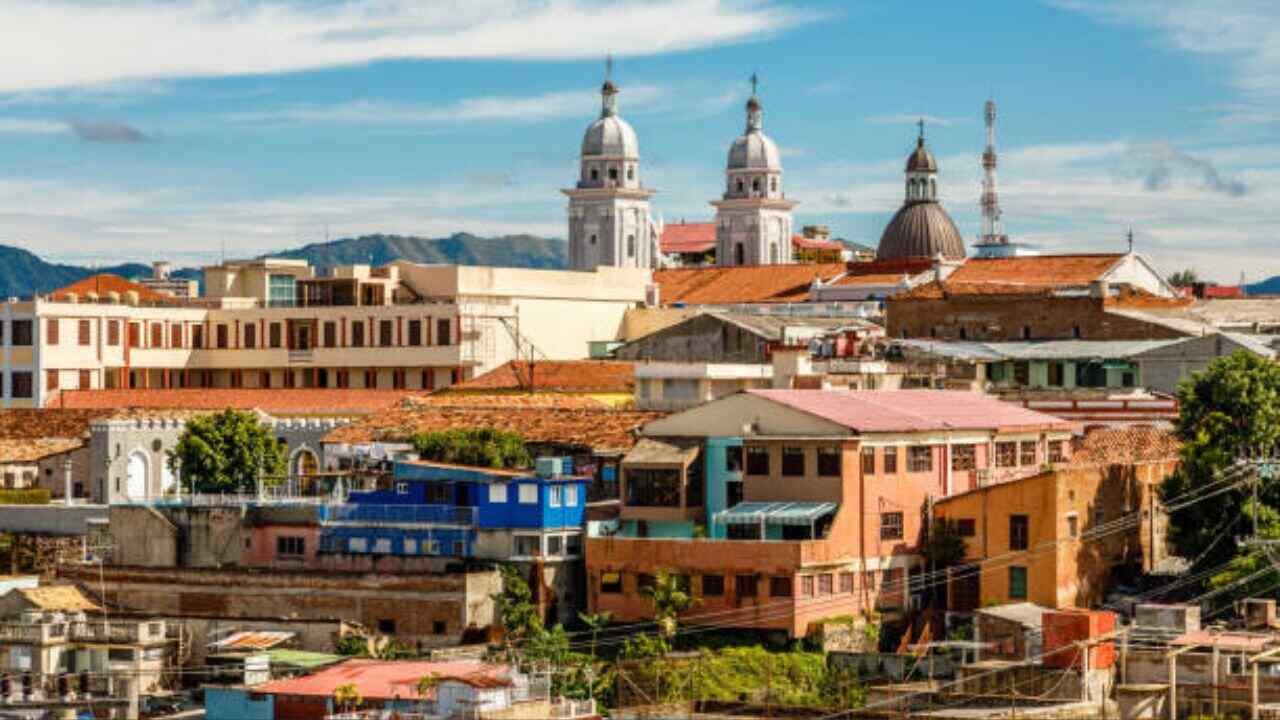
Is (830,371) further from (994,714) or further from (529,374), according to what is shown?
(994,714)

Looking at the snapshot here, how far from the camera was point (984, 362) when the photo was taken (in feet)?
236

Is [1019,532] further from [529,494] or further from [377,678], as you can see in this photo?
[377,678]

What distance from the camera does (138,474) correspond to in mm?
74375

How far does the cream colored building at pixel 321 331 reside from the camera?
89812 mm

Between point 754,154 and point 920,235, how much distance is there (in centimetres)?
2367

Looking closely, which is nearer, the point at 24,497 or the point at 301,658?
the point at 301,658

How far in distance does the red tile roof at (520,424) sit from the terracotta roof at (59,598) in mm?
11726

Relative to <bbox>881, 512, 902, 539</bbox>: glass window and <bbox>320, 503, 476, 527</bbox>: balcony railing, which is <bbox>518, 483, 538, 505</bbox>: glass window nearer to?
<bbox>320, 503, 476, 527</bbox>: balcony railing

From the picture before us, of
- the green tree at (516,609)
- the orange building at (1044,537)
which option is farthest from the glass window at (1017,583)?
the green tree at (516,609)

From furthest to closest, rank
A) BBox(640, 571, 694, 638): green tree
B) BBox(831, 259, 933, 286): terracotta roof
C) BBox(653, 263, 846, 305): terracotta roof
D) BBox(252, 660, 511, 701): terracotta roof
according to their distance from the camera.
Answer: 1. BBox(653, 263, 846, 305): terracotta roof
2. BBox(831, 259, 933, 286): terracotta roof
3. BBox(640, 571, 694, 638): green tree
4. BBox(252, 660, 511, 701): terracotta roof

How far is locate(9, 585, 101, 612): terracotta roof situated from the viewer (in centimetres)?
5516

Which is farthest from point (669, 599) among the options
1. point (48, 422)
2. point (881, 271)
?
point (881, 271)

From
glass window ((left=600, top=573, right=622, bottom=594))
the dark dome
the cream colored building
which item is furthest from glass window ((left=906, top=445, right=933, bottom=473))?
the dark dome

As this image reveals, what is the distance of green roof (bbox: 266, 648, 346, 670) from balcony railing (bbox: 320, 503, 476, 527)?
539 centimetres
